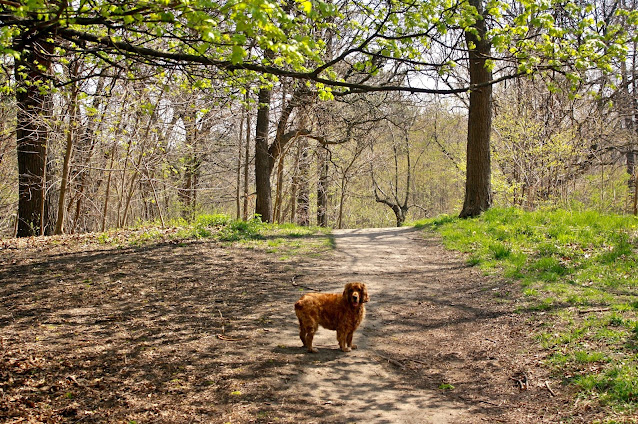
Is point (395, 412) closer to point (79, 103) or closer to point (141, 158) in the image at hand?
point (79, 103)

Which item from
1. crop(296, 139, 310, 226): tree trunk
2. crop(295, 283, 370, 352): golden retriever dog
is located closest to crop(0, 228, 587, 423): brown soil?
crop(295, 283, 370, 352): golden retriever dog

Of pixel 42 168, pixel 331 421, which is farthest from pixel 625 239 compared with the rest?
pixel 42 168

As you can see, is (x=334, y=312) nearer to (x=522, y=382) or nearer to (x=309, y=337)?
(x=309, y=337)

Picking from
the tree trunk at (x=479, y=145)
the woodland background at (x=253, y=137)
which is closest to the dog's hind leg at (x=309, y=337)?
the woodland background at (x=253, y=137)

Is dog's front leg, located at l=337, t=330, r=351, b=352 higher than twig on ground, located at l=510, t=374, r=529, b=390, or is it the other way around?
dog's front leg, located at l=337, t=330, r=351, b=352

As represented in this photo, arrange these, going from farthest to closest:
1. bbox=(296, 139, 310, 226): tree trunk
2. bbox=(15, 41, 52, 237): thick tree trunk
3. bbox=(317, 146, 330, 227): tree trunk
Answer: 1. bbox=(317, 146, 330, 227): tree trunk
2. bbox=(296, 139, 310, 226): tree trunk
3. bbox=(15, 41, 52, 237): thick tree trunk

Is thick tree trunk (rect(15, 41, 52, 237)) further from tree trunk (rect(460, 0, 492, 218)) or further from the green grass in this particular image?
tree trunk (rect(460, 0, 492, 218))

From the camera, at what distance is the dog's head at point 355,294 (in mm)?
4906

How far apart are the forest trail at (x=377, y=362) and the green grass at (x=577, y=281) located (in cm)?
106

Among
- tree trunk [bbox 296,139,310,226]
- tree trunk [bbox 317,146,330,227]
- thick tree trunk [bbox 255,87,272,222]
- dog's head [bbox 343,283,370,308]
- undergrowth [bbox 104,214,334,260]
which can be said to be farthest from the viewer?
tree trunk [bbox 317,146,330,227]

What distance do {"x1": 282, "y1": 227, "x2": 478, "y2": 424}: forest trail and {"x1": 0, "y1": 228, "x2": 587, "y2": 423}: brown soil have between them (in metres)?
0.02

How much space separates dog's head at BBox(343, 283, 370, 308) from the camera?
193 inches

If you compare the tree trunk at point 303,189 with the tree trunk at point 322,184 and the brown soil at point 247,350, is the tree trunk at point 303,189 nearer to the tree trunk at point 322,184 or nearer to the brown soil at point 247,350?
the tree trunk at point 322,184

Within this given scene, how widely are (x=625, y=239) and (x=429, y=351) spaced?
4632 mm
